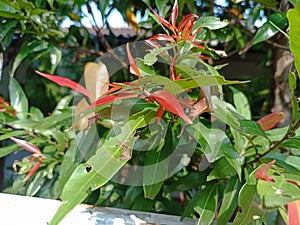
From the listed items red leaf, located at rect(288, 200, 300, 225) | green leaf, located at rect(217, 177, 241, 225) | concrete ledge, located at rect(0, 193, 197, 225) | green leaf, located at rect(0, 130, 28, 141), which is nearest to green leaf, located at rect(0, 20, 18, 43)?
green leaf, located at rect(0, 130, 28, 141)

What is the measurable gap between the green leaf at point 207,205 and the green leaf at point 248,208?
0.14m

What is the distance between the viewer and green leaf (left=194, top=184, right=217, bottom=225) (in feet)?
1.89

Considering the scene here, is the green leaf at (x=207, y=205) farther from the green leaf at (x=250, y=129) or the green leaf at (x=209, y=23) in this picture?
the green leaf at (x=209, y=23)

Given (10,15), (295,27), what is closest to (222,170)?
(295,27)

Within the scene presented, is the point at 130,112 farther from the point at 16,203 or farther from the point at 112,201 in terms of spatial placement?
the point at 112,201

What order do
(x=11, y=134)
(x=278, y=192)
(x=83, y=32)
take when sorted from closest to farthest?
(x=278, y=192)
(x=11, y=134)
(x=83, y=32)

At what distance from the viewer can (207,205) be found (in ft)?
2.04

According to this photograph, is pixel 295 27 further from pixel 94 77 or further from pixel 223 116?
pixel 94 77

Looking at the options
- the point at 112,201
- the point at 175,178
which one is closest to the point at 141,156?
the point at 175,178

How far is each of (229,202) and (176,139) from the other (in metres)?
0.14

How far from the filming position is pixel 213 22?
0.65 m

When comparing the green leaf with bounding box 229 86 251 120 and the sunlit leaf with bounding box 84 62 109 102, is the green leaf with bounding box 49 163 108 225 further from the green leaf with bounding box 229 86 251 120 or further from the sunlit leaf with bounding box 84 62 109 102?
the green leaf with bounding box 229 86 251 120

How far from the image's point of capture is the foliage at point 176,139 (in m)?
0.45

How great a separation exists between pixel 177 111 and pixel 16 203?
410mm
